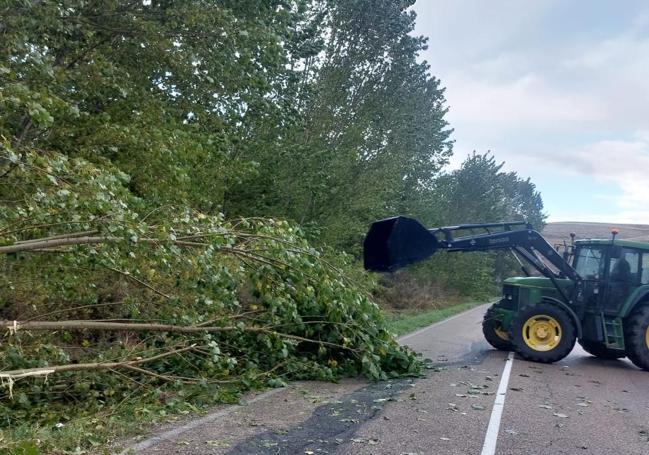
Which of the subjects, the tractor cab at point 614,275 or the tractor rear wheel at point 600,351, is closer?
the tractor cab at point 614,275

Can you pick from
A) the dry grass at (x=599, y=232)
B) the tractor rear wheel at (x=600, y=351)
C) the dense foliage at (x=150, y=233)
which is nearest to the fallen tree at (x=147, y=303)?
the dense foliage at (x=150, y=233)

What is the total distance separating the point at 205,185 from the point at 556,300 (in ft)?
24.1

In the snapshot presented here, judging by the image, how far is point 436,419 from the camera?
677 centimetres

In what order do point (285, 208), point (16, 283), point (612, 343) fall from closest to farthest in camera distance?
point (16, 283) < point (612, 343) < point (285, 208)

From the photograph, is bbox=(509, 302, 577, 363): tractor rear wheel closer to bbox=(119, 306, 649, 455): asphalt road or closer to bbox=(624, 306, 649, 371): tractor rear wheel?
bbox=(624, 306, 649, 371): tractor rear wheel

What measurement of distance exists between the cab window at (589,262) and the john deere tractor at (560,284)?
0.02 meters

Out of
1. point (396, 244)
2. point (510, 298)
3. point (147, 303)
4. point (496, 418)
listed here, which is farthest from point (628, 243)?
point (147, 303)

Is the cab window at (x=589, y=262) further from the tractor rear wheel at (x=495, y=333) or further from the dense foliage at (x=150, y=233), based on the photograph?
the dense foliage at (x=150, y=233)

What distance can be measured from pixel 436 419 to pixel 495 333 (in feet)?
22.5

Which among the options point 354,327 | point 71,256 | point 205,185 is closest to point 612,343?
point 354,327

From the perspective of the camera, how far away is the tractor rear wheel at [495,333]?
1306 cm

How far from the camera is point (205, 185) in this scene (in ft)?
41.0

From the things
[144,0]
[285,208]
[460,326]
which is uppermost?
[144,0]

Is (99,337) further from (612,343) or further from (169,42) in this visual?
(612,343)
